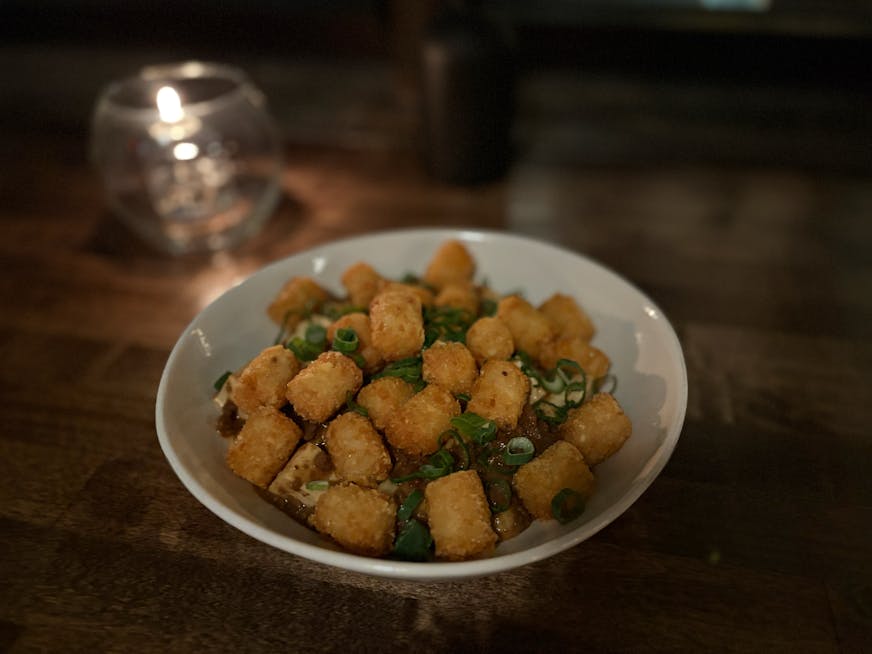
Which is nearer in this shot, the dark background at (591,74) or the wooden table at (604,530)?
the wooden table at (604,530)

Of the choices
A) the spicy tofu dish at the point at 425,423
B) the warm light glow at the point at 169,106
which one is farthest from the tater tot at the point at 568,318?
the warm light glow at the point at 169,106

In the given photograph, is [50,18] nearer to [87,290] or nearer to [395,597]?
[87,290]

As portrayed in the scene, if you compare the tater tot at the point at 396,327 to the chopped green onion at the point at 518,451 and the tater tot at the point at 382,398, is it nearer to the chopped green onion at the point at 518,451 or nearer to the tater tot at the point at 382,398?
the tater tot at the point at 382,398

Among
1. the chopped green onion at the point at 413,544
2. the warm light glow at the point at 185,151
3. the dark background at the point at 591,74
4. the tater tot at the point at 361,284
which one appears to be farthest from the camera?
the dark background at the point at 591,74

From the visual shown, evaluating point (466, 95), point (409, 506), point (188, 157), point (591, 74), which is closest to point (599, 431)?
point (409, 506)

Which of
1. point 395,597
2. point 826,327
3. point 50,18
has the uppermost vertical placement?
point 50,18

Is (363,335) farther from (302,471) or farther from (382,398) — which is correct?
(302,471)

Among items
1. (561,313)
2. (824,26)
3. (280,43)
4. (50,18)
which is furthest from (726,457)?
(50,18)
